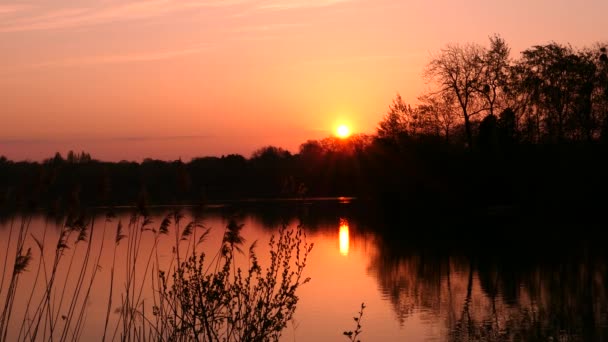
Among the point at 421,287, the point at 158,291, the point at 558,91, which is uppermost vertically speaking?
the point at 558,91

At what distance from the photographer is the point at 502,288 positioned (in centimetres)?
2084

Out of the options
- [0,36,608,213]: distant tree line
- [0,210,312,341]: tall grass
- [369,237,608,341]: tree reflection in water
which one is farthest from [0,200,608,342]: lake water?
[0,36,608,213]: distant tree line

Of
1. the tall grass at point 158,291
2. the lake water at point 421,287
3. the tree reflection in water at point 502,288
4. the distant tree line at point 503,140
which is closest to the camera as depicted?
the tall grass at point 158,291

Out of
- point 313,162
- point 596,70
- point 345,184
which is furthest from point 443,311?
point 313,162

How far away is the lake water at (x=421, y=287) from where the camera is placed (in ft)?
51.4

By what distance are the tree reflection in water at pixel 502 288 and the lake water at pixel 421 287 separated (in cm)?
3

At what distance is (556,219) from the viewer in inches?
1672

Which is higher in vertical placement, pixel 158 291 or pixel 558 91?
pixel 558 91

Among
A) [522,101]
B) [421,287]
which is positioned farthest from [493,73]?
[421,287]

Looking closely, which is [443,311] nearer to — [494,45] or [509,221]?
[509,221]

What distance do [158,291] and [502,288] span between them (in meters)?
13.2

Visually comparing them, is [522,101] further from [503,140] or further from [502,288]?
[502,288]

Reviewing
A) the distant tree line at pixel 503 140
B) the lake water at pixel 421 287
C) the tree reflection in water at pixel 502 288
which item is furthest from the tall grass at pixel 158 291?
the distant tree line at pixel 503 140

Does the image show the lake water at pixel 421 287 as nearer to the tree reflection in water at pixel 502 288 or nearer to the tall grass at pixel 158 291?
the tree reflection in water at pixel 502 288
